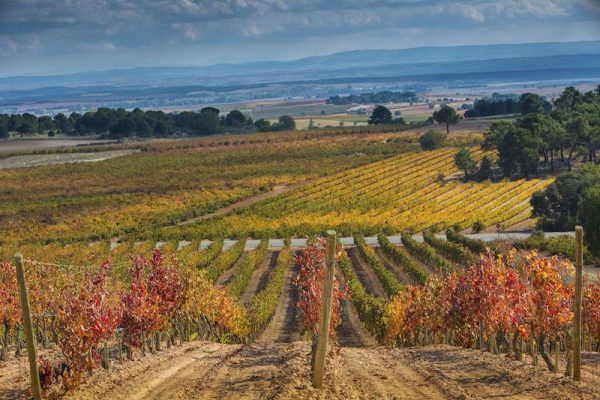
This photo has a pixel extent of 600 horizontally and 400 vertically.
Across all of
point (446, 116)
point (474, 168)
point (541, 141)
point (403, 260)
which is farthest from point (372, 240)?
point (446, 116)

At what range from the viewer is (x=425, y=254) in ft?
169

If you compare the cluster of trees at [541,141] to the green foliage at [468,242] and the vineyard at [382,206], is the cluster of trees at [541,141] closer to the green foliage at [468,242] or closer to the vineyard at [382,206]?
the vineyard at [382,206]

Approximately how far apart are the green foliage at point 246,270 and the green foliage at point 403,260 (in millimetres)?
7799

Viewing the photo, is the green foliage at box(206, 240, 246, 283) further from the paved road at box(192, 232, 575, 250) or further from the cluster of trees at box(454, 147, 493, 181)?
the cluster of trees at box(454, 147, 493, 181)

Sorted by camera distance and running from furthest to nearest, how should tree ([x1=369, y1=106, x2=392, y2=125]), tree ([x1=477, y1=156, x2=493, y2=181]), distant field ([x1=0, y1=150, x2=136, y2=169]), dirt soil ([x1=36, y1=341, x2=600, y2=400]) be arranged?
tree ([x1=369, y1=106, x2=392, y2=125]), distant field ([x1=0, y1=150, x2=136, y2=169]), tree ([x1=477, y1=156, x2=493, y2=181]), dirt soil ([x1=36, y1=341, x2=600, y2=400])

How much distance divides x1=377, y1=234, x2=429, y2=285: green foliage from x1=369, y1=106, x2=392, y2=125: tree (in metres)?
126

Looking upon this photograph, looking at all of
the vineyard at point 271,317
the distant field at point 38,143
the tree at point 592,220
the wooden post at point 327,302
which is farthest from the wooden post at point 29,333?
the distant field at point 38,143

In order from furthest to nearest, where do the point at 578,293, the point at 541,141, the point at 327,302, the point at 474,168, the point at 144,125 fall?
the point at 144,125 < the point at 474,168 < the point at 541,141 < the point at 578,293 < the point at 327,302

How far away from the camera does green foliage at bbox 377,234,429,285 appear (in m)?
44.1

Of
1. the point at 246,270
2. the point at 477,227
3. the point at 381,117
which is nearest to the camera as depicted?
the point at 246,270

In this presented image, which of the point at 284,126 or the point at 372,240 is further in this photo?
the point at 284,126

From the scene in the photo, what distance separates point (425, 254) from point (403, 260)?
8.22 ft

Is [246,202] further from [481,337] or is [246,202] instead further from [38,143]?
[38,143]

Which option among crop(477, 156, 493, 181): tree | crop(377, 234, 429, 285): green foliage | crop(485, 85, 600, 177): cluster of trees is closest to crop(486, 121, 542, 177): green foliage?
crop(485, 85, 600, 177): cluster of trees
